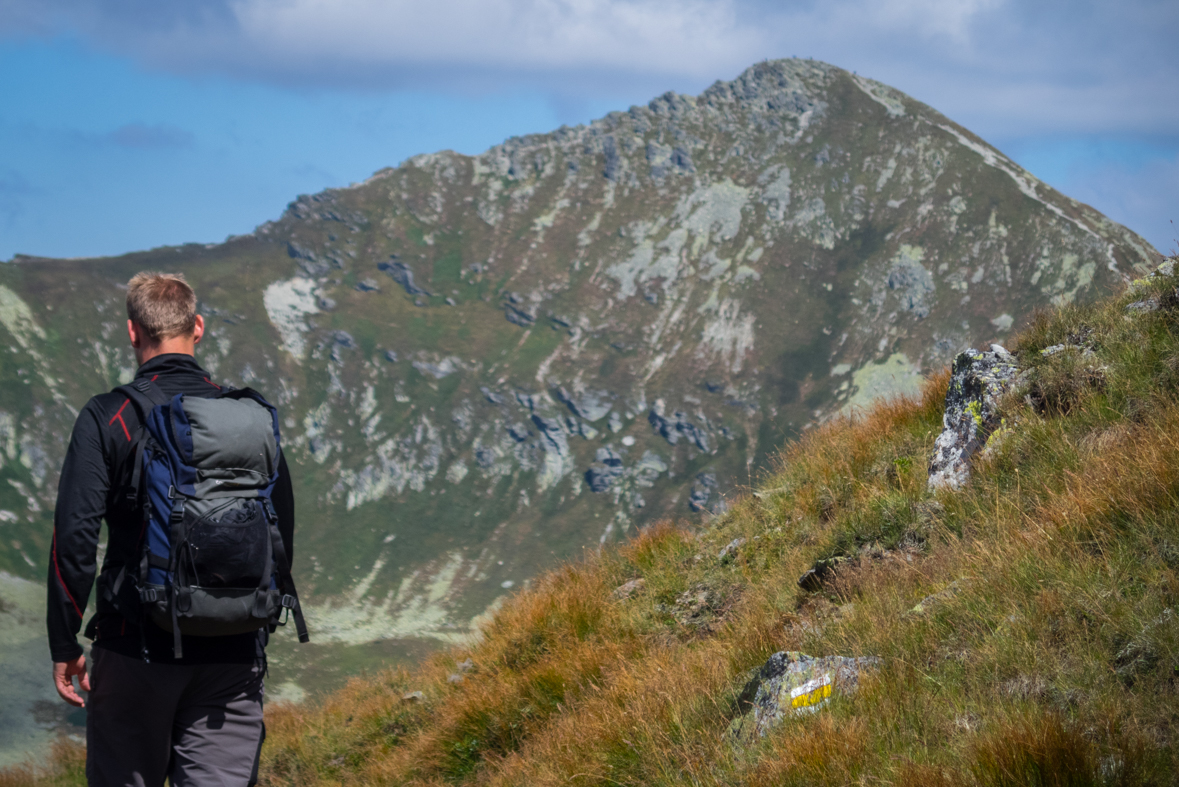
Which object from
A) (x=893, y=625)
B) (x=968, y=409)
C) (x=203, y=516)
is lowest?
(x=893, y=625)

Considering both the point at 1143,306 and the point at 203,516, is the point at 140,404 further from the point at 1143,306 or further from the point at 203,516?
the point at 1143,306

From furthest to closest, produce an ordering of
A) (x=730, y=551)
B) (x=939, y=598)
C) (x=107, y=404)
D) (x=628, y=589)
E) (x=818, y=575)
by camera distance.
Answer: (x=628, y=589), (x=730, y=551), (x=818, y=575), (x=939, y=598), (x=107, y=404)

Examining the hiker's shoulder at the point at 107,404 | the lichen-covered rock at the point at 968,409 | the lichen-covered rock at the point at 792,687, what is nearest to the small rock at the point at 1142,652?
the lichen-covered rock at the point at 792,687

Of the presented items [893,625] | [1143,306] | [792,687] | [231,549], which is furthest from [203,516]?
[1143,306]

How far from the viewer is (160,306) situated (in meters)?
4.88

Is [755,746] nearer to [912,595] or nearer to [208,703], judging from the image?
[912,595]

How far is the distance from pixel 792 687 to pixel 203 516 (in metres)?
3.49

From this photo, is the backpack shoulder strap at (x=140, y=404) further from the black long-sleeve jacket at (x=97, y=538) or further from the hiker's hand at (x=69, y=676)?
the hiker's hand at (x=69, y=676)

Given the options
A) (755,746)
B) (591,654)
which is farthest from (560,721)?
(755,746)

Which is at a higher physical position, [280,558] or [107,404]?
[107,404]

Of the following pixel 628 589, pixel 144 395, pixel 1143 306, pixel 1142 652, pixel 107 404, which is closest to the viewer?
pixel 1142 652

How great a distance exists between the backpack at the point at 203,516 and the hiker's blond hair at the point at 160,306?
0.40 m

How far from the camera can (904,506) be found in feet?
22.9

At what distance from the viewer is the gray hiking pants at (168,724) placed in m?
4.38
